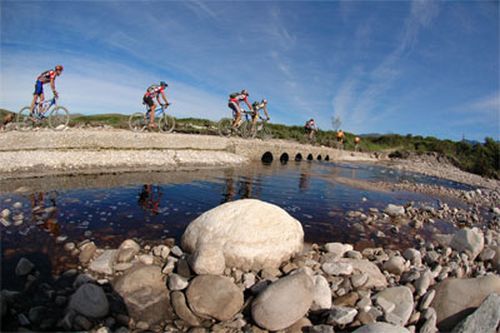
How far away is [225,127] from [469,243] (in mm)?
18890

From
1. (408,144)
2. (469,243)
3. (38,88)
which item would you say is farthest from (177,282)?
(408,144)

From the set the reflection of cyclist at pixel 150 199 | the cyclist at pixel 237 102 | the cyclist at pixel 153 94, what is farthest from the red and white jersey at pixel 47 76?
the cyclist at pixel 237 102

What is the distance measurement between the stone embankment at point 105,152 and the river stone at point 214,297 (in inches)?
412

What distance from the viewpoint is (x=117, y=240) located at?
5926 millimetres

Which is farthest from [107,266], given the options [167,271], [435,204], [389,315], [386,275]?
[435,204]

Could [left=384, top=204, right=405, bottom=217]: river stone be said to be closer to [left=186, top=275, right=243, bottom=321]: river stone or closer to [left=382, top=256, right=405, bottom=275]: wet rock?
[left=382, top=256, right=405, bottom=275]: wet rock

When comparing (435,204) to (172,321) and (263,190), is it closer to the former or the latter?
(263,190)

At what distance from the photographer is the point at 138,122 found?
18500 mm

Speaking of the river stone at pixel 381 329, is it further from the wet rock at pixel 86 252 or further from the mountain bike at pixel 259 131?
the mountain bike at pixel 259 131

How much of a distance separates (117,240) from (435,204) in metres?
13.5

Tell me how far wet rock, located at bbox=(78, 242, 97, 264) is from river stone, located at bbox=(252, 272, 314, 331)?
3.28m

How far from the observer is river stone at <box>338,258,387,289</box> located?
4.61 metres

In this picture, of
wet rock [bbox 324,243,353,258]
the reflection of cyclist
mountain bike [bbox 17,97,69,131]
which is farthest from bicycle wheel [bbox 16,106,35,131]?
wet rock [bbox 324,243,353,258]

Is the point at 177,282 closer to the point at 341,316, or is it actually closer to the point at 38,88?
the point at 341,316
